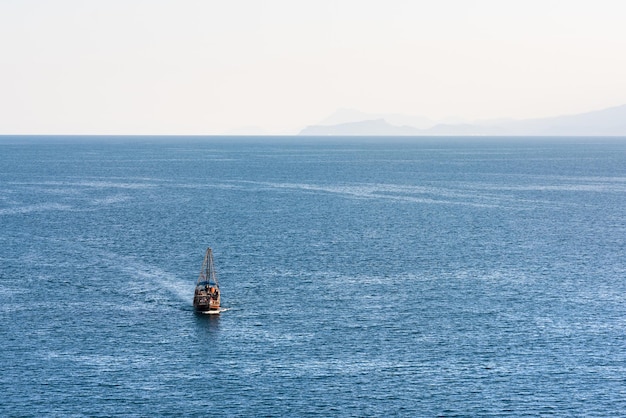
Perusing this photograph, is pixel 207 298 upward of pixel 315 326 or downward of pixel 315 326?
upward

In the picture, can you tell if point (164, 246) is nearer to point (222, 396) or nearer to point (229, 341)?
point (229, 341)

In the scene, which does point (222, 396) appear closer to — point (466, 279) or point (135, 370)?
point (135, 370)

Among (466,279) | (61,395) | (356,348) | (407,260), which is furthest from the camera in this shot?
(407,260)

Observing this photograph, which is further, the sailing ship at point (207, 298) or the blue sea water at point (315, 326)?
the sailing ship at point (207, 298)

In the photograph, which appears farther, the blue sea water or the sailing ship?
the sailing ship

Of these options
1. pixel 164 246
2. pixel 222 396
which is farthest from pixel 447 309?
pixel 164 246

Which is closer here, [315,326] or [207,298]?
[315,326]

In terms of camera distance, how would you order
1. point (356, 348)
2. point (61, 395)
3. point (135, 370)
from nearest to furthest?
point (61, 395) < point (135, 370) < point (356, 348)

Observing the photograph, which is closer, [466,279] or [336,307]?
[336,307]

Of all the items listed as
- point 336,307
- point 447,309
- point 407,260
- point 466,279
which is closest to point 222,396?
point 336,307
